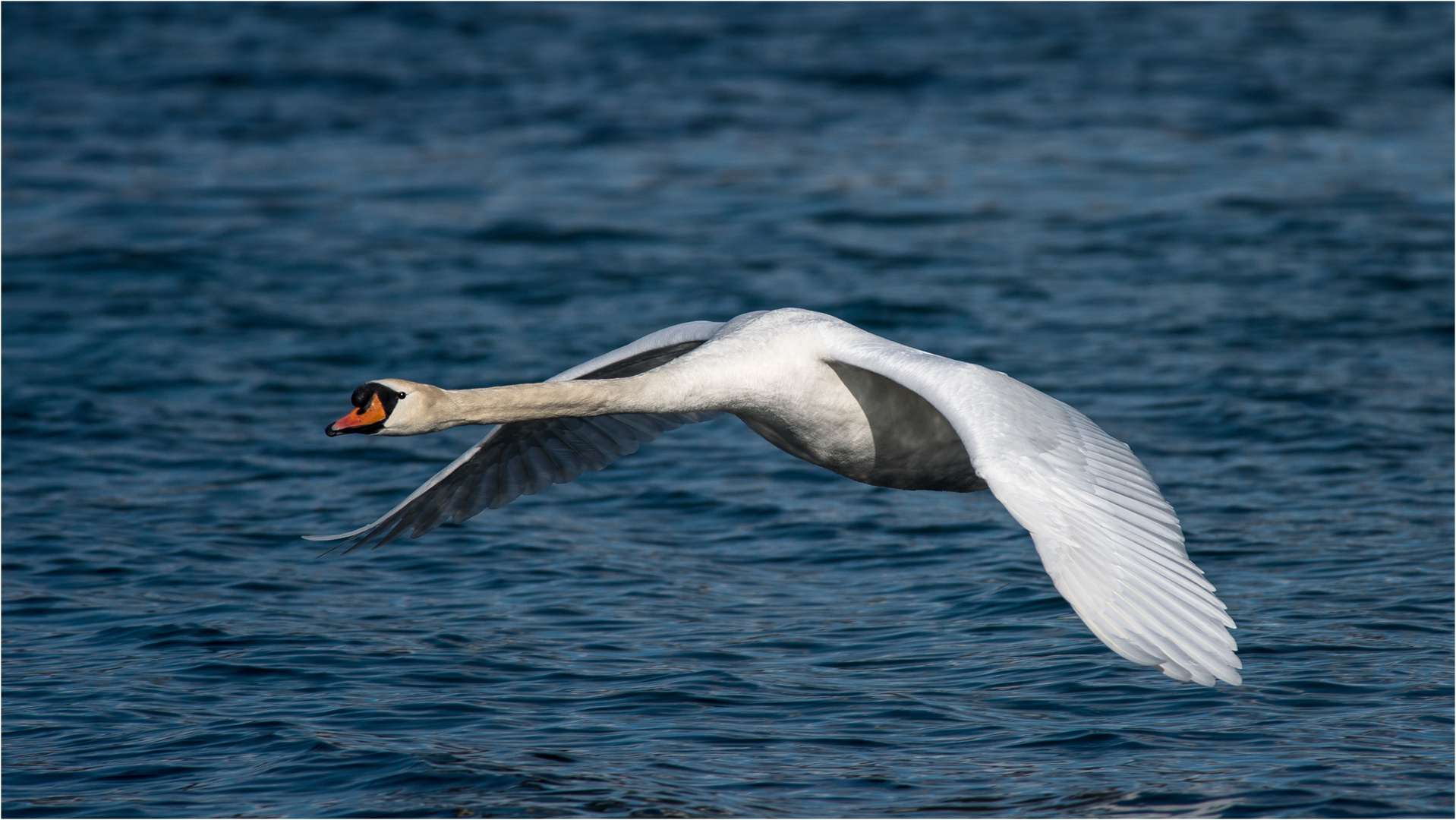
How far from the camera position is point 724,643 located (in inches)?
348

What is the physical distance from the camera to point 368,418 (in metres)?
6.59

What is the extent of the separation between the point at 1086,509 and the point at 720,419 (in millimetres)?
7072

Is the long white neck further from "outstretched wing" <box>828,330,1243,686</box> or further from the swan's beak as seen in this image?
"outstretched wing" <box>828,330,1243,686</box>

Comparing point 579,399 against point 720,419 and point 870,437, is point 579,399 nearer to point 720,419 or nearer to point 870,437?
point 870,437

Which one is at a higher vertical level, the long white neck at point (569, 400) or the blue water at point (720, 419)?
the long white neck at point (569, 400)

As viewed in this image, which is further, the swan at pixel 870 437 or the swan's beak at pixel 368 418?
the swan's beak at pixel 368 418

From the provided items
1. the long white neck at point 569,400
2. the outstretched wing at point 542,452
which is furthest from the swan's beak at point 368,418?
the outstretched wing at point 542,452

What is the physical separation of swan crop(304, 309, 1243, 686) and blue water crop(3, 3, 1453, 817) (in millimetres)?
857

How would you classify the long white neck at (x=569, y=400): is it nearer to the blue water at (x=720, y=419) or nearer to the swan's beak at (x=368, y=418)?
the swan's beak at (x=368, y=418)

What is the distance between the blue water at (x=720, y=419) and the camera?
7.50m

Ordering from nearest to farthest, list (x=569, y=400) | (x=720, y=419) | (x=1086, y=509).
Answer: (x=1086, y=509), (x=569, y=400), (x=720, y=419)

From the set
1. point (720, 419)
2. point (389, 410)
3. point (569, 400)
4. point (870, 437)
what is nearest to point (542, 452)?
point (569, 400)

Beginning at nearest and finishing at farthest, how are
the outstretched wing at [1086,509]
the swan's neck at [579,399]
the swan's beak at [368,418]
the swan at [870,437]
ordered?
the outstretched wing at [1086,509], the swan at [870,437], the swan's beak at [368,418], the swan's neck at [579,399]

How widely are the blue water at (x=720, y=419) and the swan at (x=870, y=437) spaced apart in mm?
857
